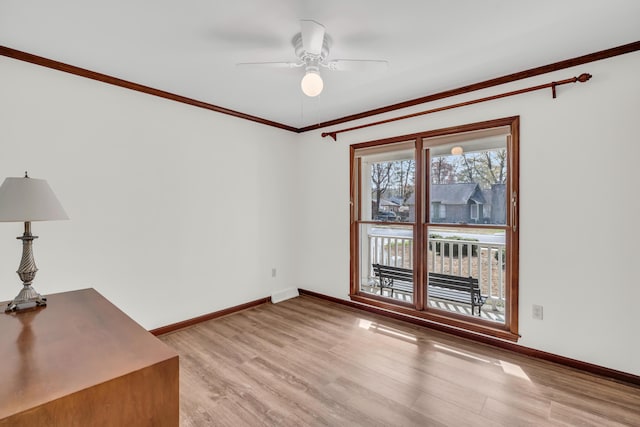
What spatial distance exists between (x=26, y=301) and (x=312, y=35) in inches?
85.7

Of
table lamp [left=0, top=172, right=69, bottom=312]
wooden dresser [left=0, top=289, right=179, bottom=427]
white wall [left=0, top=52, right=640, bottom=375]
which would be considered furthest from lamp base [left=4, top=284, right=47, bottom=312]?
white wall [left=0, top=52, right=640, bottom=375]

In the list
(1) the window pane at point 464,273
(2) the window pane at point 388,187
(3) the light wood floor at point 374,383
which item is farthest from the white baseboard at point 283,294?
(1) the window pane at point 464,273

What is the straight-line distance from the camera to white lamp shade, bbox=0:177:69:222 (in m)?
1.45

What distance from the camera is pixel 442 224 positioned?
125 inches

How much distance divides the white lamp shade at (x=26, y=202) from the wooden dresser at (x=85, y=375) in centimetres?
50

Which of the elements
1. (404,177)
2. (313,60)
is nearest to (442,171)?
(404,177)

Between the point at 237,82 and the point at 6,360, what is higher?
the point at 237,82

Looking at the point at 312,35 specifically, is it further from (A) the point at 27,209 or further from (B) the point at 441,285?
(B) the point at 441,285

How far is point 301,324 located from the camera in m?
3.34

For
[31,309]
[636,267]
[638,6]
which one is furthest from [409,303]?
[31,309]

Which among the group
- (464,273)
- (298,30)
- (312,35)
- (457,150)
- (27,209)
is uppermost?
(298,30)

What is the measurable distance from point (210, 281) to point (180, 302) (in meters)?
0.38

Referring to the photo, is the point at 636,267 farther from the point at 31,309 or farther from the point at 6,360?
the point at 31,309

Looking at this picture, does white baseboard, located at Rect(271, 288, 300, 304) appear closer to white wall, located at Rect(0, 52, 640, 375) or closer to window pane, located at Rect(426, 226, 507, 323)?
white wall, located at Rect(0, 52, 640, 375)
